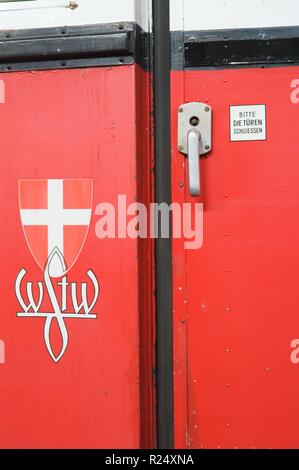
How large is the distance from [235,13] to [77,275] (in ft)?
2.76

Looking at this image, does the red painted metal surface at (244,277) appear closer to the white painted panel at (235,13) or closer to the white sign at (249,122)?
the white sign at (249,122)

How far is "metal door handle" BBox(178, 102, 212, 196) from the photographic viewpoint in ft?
5.26

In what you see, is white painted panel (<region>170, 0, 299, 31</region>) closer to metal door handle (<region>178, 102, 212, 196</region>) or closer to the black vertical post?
the black vertical post

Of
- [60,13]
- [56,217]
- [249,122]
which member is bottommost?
[56,217]

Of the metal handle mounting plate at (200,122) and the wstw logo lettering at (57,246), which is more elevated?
the metal handle mounting plate at (200,122)

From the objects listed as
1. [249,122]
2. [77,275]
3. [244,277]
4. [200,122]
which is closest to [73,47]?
[200,122]

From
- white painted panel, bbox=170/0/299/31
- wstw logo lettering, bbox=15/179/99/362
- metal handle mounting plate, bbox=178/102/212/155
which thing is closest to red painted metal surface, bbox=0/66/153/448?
wstw logo lettering, bbox=15/179/99/362

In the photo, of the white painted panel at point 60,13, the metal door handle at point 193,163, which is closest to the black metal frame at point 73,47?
the white painted panel at point 60,13

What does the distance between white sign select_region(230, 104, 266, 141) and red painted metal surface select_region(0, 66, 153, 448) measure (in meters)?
0.26

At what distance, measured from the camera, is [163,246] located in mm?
1680

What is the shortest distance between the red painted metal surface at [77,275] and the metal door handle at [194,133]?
113 millimetres

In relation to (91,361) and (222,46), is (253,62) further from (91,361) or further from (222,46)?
(91,361)

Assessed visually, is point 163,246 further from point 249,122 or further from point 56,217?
point 249,122

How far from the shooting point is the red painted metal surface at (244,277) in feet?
5.33
